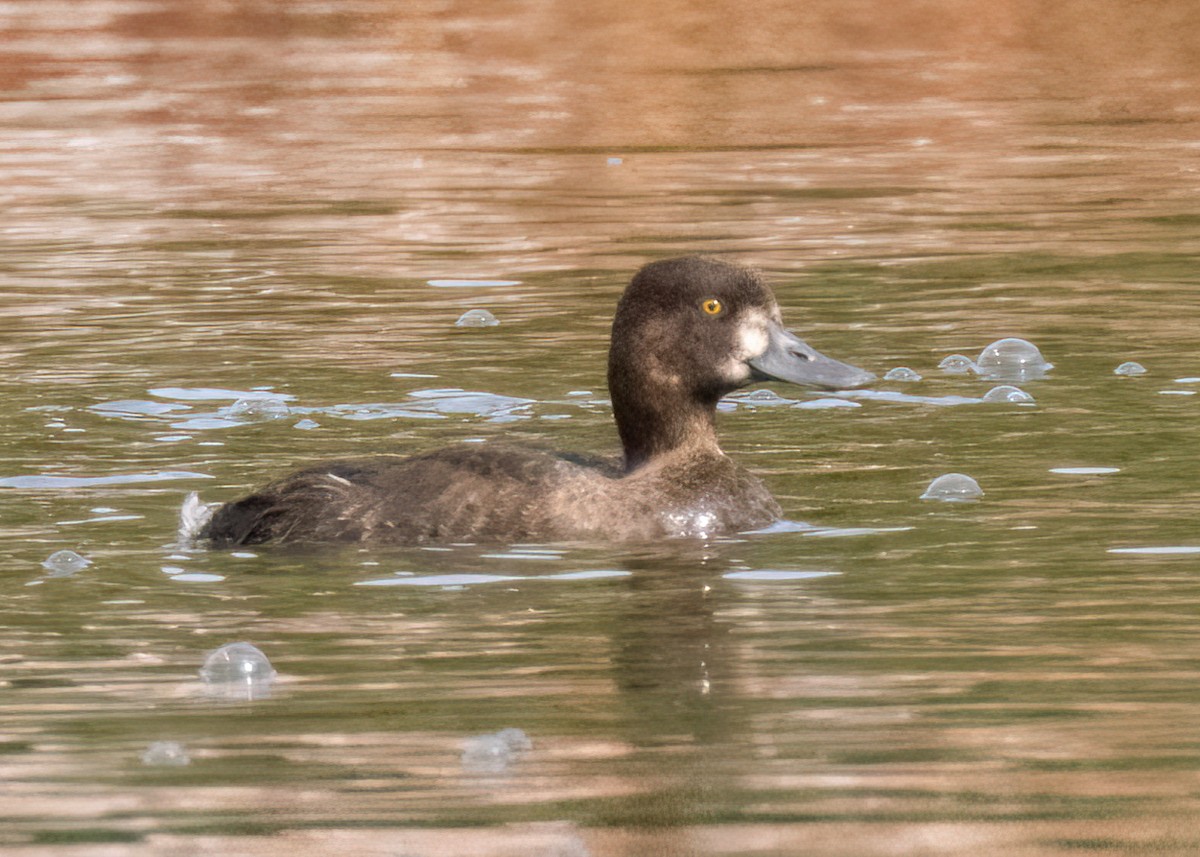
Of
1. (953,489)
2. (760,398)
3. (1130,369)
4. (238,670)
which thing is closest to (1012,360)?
(1130,369)

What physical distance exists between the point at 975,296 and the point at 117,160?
12713 mm

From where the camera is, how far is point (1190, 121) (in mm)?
26266

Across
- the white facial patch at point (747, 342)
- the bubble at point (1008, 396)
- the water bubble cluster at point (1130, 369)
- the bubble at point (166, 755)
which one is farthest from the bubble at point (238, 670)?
the water bubble cluster at point (1130, 369)

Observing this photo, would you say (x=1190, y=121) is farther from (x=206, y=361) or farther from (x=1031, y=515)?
(x=1031, y=515)

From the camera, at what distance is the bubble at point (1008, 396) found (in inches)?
446

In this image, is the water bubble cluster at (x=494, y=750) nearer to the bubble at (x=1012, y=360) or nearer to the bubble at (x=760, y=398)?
the bubble at (x=760, y=398)

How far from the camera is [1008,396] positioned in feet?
37.2

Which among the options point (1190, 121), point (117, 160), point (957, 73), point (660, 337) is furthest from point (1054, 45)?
point (660, 337)

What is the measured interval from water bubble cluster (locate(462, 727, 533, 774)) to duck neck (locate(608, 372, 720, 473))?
3534 mm

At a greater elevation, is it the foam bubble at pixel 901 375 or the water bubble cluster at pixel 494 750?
the water bubble cluster at pixel 494 750

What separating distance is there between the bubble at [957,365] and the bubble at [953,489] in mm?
2721

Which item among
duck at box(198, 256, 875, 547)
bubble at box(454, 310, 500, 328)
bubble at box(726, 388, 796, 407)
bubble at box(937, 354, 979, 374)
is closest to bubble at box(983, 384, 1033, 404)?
bubble at box(937, 354, 979, 374)

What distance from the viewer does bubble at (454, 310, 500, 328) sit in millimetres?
13812

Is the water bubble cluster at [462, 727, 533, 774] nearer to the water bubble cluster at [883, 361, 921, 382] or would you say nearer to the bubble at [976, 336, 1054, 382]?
the water bubble cluster at [883, 361, 921, 382]
